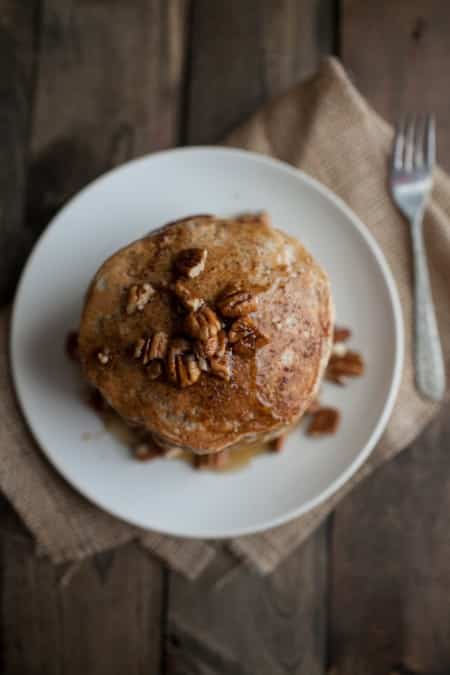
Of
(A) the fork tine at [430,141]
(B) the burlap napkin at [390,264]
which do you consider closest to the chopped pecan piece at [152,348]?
(B) the burlap napkin at [390,264]

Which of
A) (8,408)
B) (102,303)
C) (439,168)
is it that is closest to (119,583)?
(8,408)

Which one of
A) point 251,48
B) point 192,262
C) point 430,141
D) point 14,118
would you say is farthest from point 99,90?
point 430,141

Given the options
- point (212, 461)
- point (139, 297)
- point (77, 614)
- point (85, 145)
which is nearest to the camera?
point (139, 297)

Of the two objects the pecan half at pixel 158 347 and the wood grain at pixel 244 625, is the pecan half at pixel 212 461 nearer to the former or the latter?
the wood grain at pixel 244 625

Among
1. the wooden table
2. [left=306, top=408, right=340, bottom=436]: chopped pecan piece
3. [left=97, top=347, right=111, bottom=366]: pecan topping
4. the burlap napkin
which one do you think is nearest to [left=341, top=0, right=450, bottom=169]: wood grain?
the wooden table

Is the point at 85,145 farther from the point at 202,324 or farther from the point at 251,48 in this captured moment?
the point at 202,324

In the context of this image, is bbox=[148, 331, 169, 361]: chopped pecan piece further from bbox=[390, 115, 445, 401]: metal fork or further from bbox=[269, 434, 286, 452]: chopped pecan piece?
bbox=[390, 115, 445, 401]: metal fork
